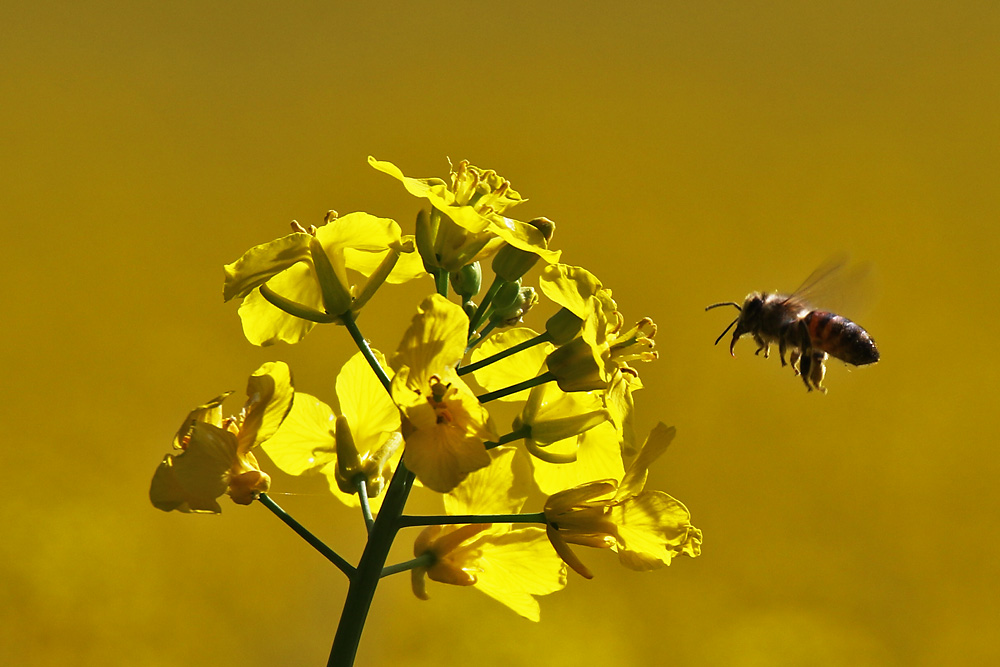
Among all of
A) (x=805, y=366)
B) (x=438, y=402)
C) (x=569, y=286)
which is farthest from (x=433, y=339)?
(x=805, y=366)

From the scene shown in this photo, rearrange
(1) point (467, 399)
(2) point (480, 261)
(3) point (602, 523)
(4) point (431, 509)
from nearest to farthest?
1. (1) point (467, 399)
2. (3) point (602, 523)
3. (2) point (480, 261)
4. (4) point (431, 509)

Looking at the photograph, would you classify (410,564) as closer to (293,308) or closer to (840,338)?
(293,308)

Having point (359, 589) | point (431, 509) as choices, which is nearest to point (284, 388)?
point (359, 589)

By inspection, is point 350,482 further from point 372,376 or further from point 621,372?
point 621,372

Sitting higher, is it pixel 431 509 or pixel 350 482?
pixel 431 509

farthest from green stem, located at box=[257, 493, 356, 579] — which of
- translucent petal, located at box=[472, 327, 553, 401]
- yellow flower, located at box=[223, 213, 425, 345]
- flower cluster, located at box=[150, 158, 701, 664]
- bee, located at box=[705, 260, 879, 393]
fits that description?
bee, located at box=[705, 260, 879, 393]

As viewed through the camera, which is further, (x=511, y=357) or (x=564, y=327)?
(x=511, y=357)

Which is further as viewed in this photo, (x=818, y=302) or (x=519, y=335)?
(x=818, y=302)

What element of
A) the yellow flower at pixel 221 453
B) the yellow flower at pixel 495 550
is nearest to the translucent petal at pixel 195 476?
the yellow flower at pixel 221 453
